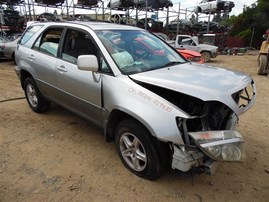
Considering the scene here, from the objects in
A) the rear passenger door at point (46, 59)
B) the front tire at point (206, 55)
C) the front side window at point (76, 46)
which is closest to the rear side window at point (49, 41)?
the rear passenger door at point (46, 59)

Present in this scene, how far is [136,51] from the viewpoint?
344 cm

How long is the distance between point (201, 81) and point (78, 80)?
1.69m

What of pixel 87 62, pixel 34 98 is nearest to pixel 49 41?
pixel 34 98

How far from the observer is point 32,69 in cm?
456

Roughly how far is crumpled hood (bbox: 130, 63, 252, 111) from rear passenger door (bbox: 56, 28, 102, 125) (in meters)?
0.66

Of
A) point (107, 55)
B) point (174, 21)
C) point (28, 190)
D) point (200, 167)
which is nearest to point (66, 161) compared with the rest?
point (28, 190)

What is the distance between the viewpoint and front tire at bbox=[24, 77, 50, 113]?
4.75m

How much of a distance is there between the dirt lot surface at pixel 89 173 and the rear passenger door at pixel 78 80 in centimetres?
56

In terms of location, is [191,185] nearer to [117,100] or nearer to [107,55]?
[117,100]

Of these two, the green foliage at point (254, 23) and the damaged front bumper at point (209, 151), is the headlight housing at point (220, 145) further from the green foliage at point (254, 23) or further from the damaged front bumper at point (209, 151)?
the green foliage at point (254, 23)

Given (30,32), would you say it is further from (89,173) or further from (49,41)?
(89,173)

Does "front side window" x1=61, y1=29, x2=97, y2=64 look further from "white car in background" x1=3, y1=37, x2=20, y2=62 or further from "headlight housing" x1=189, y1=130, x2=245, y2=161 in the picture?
"white car in background" x1=3, y1=37, x2=20, y2=62

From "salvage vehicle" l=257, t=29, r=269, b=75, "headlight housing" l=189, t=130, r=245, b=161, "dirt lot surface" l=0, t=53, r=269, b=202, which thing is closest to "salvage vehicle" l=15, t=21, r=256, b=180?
"headlight housing" l=189, t=130, r=245, b=161

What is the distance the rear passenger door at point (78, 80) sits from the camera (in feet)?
10.8
